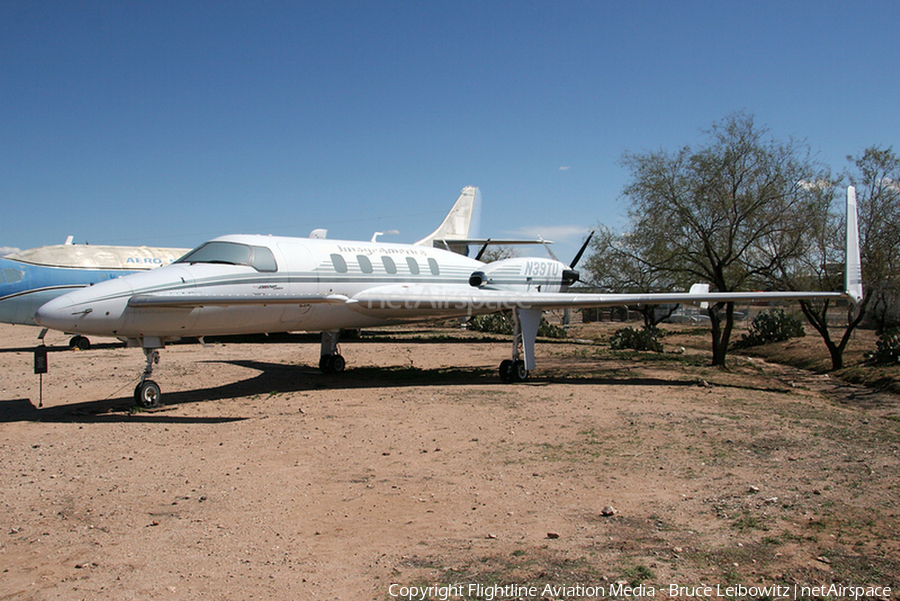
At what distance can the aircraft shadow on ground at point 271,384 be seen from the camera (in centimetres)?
923

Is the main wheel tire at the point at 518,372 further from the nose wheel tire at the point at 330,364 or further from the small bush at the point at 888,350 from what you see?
the small bush at the point at 888,350

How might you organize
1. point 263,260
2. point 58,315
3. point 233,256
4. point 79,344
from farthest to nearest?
point 79,344 < point 263,260 < point 233,256 < point 58,315

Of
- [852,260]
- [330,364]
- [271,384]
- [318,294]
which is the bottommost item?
[271,384]

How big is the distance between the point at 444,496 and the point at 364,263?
788 centimetres

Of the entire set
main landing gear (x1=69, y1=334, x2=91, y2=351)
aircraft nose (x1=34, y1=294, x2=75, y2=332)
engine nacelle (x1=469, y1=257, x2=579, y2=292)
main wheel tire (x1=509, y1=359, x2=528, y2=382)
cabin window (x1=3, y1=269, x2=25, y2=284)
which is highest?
cabin window (x1=3, y1=269, x2=25, y2=284)

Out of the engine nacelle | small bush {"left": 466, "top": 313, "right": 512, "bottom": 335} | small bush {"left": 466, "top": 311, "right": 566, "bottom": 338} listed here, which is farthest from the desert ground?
small bush {"left": 466, "top": 313, "right": 512, "bottom": 335}

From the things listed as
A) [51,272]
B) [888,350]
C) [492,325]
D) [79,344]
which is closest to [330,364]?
[79,344]

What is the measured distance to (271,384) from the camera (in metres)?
12.7

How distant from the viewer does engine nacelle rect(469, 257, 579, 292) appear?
14.9 m

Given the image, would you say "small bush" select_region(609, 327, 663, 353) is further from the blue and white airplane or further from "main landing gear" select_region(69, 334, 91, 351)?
"main landing gear" select_region(69, 334, 91, 351)

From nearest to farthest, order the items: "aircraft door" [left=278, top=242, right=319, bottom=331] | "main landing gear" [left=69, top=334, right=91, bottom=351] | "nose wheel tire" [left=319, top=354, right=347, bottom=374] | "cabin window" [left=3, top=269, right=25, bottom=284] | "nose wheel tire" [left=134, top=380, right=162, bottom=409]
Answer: "nose wheel tire" [left=134, top=380, right=162, bottom=409] < "aircraft door" [left=278, top=242, right=319, bottom=331] < "nose wheel tire" [left=319, top=354, right=347, bottom=374] < "cabin window" [left=3, top=269, right=25, bottom=284] < "main landing gear" [left=69, top=334, right=91, bottom=351]

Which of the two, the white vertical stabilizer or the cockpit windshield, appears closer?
the cockpit windshield

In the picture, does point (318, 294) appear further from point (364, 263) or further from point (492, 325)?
point (492, 325)

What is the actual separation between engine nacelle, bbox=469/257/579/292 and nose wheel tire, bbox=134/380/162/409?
7678 mm
